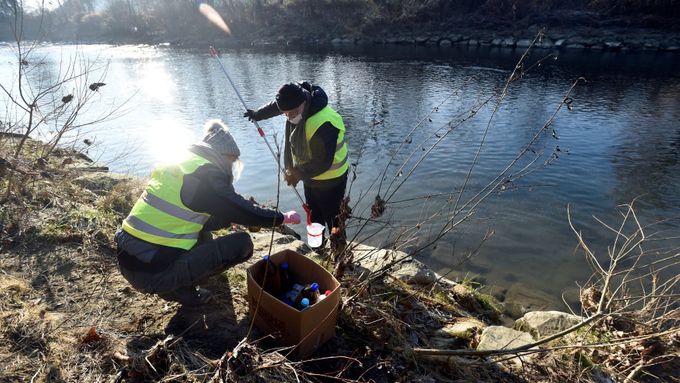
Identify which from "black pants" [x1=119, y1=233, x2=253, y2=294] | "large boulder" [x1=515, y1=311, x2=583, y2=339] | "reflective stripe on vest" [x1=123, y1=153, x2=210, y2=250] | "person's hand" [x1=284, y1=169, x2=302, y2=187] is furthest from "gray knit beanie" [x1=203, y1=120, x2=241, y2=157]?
"large boulder" [x1=515, y1=311, x2=583, y2=339]

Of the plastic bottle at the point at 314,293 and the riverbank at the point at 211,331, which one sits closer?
the riverbank at the point at 211,331

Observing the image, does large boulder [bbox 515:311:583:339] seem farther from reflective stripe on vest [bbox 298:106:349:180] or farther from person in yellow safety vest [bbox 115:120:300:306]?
person in yellow safety vest [bbox 115:120:300:306]

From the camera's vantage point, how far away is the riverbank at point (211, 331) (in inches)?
99.5

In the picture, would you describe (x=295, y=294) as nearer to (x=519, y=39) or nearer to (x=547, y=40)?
(x=519, y=39)

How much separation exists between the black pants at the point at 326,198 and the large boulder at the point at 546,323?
221 centimetres

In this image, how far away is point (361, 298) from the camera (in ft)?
10.9

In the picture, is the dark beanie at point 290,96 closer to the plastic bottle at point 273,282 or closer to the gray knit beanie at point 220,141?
the gray knit beanie at point 220,141

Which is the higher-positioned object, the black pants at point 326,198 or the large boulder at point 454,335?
the black pants at point 326,198

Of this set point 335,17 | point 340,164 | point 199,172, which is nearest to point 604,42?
point 335,17

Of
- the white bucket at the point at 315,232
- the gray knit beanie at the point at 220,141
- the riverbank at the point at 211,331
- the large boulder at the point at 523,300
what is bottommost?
the large boulder at the point at 523,300

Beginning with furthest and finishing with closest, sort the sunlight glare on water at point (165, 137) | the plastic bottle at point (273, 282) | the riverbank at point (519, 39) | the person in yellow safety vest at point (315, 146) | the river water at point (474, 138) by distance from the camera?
the riverbank at point (519, 39) → the sunlight glare on water at point (165, 137) → the river water at point (474, 138) → the person in yellow safety vest at point (315, 146) → the plastic bottle at point (273, 282)

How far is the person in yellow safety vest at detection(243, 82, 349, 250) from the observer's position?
395 centimetres

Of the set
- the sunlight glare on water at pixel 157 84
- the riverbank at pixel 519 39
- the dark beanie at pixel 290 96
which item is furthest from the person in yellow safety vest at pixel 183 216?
the riverbank at pixel 519 39

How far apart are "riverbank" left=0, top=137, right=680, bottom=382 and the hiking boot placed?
0.07 meters
